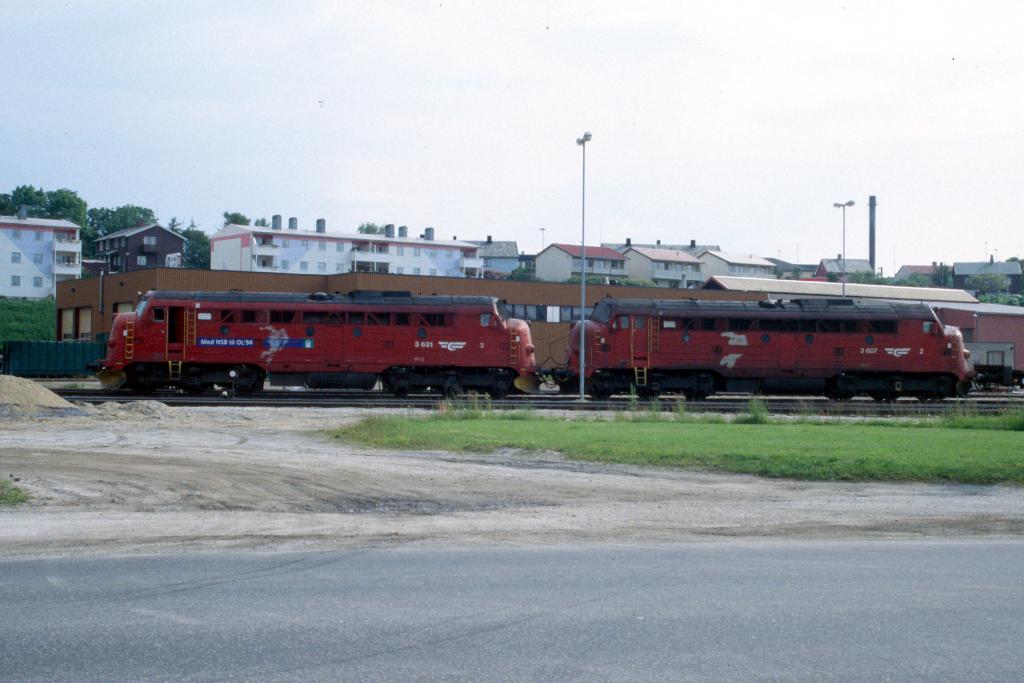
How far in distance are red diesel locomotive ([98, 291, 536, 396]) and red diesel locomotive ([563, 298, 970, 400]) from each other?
3307 millimetres

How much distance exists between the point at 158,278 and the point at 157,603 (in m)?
49.2

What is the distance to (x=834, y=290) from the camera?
76562 millimetres

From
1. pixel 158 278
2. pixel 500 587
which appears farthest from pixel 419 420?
pixel 158 278

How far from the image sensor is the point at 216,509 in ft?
40.5

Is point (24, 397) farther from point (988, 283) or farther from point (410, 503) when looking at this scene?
point (988, 283)

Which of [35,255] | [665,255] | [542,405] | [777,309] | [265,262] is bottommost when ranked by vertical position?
[542,405]

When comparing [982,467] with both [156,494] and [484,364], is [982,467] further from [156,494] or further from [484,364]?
[484,364]

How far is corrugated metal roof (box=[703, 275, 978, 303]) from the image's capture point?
246ft

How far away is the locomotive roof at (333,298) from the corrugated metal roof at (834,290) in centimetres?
4213

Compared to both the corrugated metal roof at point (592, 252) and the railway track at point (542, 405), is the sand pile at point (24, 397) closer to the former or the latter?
the railway track at point (542, 405)

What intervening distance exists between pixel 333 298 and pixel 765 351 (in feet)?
52.3

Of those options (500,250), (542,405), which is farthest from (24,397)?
(500,250)

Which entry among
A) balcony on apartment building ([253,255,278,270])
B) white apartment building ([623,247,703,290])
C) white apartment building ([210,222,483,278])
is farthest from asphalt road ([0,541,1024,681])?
white apartment building ([623,247,703,290])

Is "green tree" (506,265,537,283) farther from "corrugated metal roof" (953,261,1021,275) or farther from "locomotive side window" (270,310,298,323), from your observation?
"locomotive side window" (270,310,298,323)
